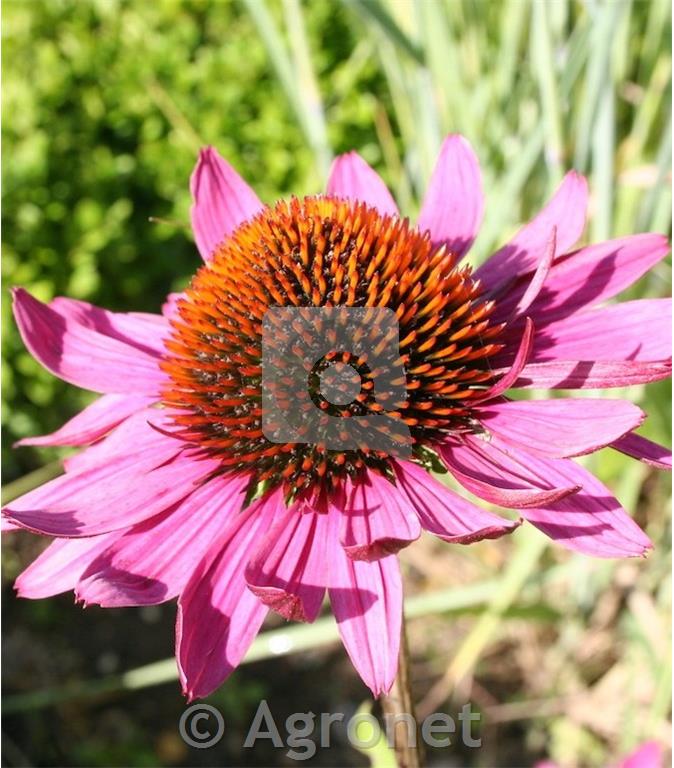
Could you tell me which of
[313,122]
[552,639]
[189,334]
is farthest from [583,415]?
[552,639]

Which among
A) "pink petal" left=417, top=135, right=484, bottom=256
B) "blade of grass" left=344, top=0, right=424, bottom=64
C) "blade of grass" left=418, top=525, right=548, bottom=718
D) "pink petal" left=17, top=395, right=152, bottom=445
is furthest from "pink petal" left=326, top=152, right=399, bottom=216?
"blade of grass" left=418, top=525, right=548, bottom=718

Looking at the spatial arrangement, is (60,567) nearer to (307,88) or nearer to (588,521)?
(588,521)

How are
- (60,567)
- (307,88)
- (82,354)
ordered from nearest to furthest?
(60,567), (82,354), (307,88)

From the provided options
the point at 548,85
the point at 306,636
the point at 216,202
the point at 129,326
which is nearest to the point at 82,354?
the point at 129,326

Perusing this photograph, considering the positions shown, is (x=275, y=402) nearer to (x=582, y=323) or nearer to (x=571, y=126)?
(x=582, y=323)

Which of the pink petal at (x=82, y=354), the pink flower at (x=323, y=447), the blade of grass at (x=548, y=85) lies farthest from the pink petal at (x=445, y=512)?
the blade of grass at (x=548, y=85)

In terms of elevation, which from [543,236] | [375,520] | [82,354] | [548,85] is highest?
[548,85]
